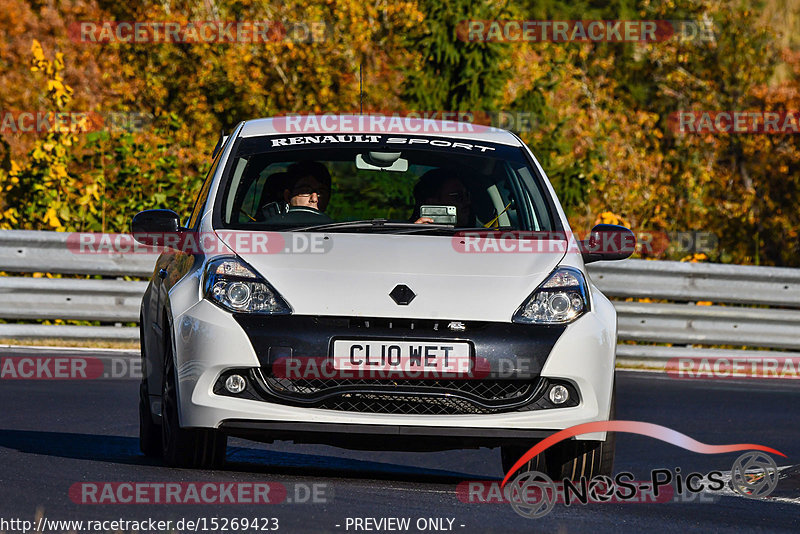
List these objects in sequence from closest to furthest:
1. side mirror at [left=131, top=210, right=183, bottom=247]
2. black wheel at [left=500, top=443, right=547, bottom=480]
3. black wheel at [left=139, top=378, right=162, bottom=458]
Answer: black wheel at [left=500, top=443, right=547, bottom=480], side mirror at [left=131, top=210, right=183, bottom=247], black wheel at [left=139, top=378, right=162, bottom=458]


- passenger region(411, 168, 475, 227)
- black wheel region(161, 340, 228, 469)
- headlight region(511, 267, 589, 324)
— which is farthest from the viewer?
passenger region(411, 168, 475, 227)

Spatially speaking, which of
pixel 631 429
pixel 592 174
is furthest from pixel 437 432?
pixel 592 174

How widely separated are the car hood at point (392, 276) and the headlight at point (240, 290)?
4cm

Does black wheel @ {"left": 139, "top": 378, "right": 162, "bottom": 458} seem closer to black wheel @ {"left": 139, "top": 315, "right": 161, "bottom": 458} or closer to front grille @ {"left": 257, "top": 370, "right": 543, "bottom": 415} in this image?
black wheel @ {"left": 139, "top": 315, "right": 161, "bottom": 458}

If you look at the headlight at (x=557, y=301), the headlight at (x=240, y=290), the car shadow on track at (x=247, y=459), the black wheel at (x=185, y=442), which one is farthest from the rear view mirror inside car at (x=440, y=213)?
the black wheel at (x=185, y=442)

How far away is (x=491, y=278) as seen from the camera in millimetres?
6426

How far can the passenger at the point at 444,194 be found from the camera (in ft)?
25.3

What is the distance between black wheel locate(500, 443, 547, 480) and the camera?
7027mm

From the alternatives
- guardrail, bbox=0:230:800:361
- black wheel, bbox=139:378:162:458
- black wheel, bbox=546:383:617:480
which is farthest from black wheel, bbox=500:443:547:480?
guardrail, bbox=0:230:800:361

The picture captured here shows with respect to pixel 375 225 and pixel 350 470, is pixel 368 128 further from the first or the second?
pixel 350 470

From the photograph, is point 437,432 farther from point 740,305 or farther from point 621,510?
point 740,305

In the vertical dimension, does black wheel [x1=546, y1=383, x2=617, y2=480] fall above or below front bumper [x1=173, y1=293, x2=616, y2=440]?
below

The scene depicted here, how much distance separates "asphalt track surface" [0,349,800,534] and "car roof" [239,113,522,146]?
1.60 meters

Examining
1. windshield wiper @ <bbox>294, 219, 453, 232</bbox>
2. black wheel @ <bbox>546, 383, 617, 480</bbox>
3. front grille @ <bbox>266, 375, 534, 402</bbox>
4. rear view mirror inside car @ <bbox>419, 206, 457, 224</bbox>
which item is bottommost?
black wheel @ <bbox>546, 383, 617, 480</bbox>
